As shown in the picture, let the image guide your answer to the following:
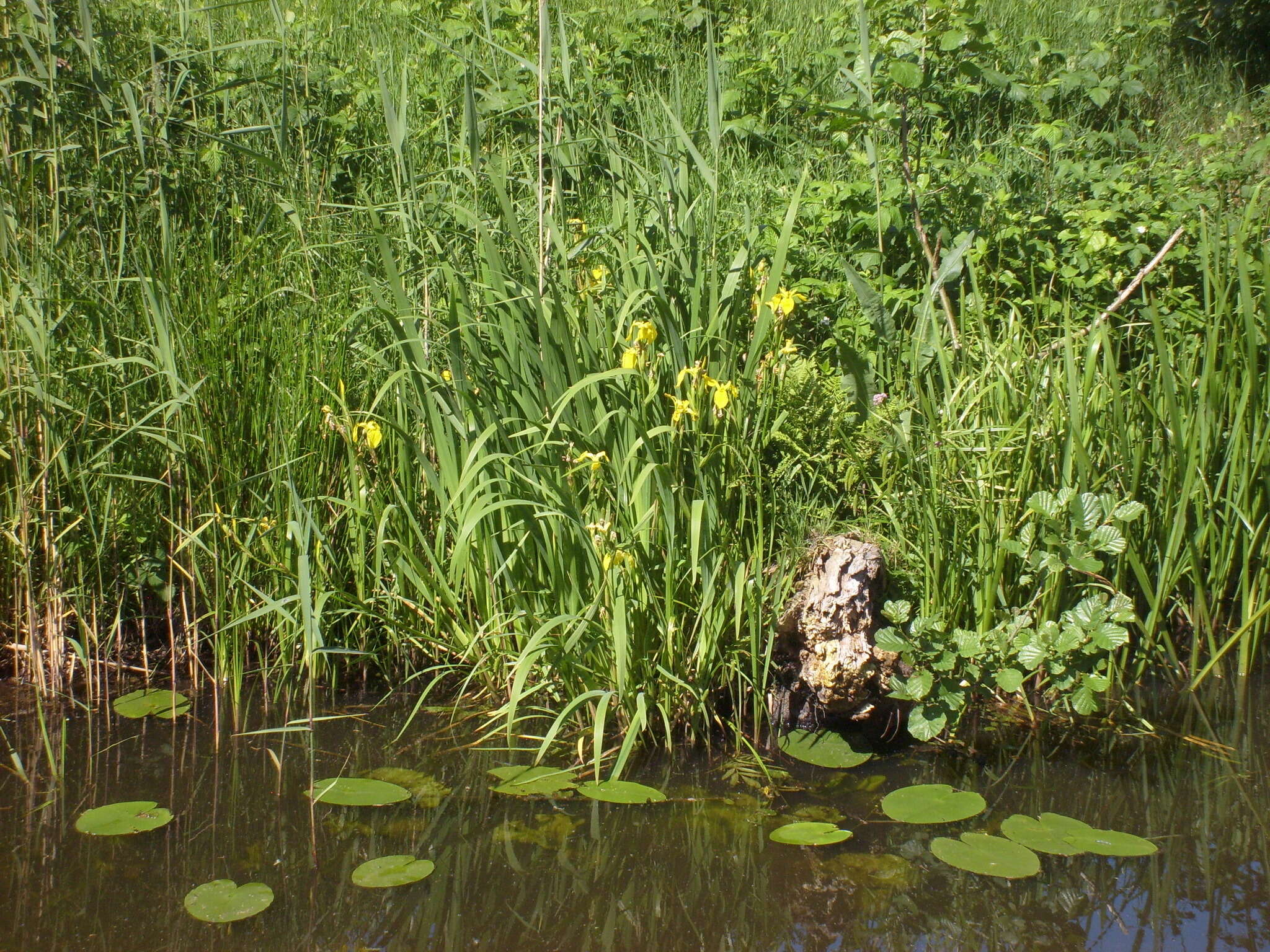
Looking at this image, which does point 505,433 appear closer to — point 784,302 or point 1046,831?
point 784,302

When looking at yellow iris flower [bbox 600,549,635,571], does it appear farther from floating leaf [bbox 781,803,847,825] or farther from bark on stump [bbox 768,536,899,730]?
floating leaf [bbox 781,803,847,825]

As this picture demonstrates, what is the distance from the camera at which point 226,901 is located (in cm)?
193

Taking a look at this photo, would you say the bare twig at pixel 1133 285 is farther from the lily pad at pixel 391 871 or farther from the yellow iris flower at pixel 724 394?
the lily pad at pixel 391 871

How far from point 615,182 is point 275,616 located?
1.50 metres

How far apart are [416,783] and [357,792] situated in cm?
14

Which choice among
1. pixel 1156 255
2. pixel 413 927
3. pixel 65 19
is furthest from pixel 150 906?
pixel 1156 255

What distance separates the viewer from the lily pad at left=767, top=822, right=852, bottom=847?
2.10m

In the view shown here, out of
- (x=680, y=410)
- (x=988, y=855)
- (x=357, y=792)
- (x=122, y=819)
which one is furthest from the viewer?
(x=680, y=410)

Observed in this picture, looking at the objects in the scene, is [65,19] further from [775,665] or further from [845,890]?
[845,890]

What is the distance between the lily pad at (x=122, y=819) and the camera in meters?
2.13

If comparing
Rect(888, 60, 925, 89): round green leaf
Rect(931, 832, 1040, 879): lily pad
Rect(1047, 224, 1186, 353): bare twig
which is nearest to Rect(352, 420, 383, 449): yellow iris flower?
Rect(931, 832, 1040, 879): lily pad

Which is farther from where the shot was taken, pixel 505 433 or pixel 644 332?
pixel 505 433

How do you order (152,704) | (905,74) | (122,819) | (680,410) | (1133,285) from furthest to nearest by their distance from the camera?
(905,74) < (1133,285) < (152,704) < (680,410) < (122,819)

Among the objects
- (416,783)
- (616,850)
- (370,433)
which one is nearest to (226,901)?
(416,783)
